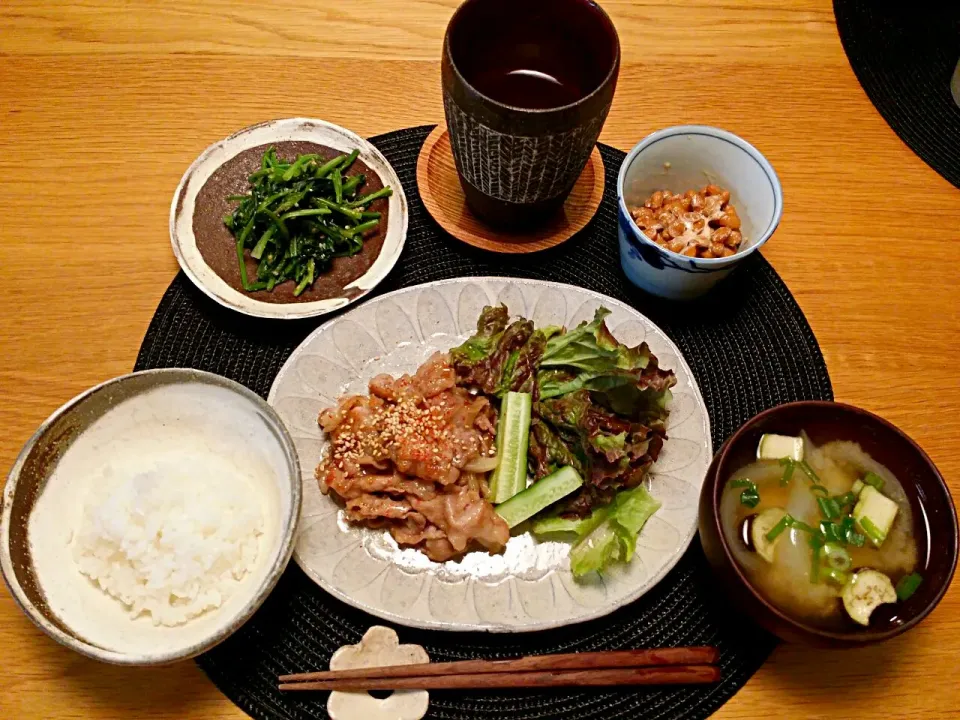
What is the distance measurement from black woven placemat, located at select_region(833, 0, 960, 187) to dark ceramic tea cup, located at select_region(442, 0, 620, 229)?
1.42 metres

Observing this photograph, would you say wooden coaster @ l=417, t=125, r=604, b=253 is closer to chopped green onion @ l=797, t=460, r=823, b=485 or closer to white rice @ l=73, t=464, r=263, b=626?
chopped green onion @ l=797, t=460, r=823, b=485

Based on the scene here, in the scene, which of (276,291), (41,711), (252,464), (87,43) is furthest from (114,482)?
(87,43)

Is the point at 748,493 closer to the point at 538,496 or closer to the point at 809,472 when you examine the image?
the point at 809,472

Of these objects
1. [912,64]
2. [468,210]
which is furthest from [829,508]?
[912,64]

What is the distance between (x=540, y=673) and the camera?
1.94m

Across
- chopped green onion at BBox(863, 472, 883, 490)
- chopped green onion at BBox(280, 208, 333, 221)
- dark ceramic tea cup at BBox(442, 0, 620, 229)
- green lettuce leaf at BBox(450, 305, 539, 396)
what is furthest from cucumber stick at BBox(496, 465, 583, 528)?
chopped green onion at BBox(280, 208, 333, 221)

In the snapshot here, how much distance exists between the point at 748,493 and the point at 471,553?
0.77 meters

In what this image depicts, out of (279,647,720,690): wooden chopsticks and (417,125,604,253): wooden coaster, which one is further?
(417,125,604,253): wooden coaster

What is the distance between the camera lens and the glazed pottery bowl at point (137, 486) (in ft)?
5.79

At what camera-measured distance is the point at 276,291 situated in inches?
95.1

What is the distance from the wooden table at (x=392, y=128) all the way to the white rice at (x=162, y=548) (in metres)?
0.37

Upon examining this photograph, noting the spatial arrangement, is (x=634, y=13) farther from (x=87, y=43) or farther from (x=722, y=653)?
(x=722, y=653)

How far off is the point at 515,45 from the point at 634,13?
0.97m

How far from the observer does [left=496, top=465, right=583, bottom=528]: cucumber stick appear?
209cm
